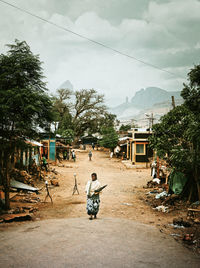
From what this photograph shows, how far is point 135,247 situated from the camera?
15.3 ft

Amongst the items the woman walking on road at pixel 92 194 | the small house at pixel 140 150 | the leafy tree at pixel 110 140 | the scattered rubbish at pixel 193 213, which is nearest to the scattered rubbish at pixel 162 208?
the scattered rubbish at pixel 193 213

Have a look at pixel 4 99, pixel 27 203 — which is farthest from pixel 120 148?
pixel 4 99

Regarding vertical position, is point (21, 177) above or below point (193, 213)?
above

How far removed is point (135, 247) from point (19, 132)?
18.6ft

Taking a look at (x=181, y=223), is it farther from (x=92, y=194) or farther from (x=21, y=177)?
(x=21, y=177)

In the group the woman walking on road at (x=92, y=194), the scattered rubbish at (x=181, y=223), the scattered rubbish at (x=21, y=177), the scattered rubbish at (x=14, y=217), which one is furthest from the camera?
the scattered rubbish at (x=21, y=177)

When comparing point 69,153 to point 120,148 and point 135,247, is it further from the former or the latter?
point 135,247

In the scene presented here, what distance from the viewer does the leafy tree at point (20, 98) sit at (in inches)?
294

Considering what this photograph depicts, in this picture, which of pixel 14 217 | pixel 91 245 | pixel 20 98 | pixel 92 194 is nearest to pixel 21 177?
pixel 14 217

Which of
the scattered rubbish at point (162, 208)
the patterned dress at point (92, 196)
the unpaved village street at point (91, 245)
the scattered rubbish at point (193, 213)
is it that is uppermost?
the patterned dress at point (92, 196)

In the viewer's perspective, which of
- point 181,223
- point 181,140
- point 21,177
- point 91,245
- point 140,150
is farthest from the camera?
point 140,150

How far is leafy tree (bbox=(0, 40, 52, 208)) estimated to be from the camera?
746 centimetres

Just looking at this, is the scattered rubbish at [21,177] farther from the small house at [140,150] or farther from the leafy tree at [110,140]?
the leafy tree at [110,140]

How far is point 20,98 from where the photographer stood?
24.1 ft
